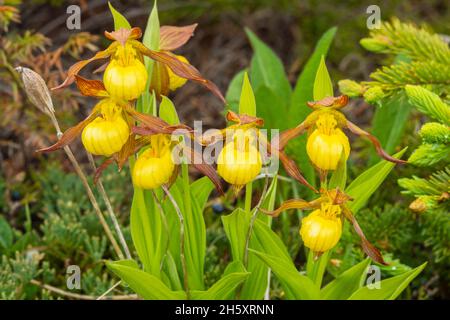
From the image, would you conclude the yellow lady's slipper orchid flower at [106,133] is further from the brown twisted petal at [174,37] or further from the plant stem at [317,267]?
the plant stem at [317,267]

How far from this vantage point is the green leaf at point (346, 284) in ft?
4.00

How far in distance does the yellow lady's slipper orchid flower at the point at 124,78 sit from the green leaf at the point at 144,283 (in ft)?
0.96

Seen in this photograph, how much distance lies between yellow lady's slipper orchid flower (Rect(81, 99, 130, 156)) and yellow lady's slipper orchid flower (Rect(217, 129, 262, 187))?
0.17 m

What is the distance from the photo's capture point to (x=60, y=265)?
5.57ft

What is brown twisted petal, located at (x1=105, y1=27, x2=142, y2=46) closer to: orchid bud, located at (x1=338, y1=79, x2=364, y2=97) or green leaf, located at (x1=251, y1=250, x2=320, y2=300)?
green leaf, located at (x1=251, y1=250, x2=320, y2=300)

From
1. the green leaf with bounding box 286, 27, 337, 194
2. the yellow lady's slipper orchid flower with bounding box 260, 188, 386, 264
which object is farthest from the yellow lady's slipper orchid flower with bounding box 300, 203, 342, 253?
the green leaf with bounding box 286, 27, 337, 194

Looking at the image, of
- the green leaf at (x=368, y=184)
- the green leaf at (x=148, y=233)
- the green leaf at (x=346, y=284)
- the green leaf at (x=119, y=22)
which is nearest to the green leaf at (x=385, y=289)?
the green leaf at (x=346, y=284)

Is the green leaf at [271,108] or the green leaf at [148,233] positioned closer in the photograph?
the green leaf at [148,233]

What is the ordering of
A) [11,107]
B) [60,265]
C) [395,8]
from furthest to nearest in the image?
[395,8]
[11,107]
[60,265]

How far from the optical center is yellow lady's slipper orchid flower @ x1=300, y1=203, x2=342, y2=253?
1.06 meters

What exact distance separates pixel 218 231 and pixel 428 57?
674 mm

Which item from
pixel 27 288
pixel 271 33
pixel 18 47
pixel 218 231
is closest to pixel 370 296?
pixel 218 231
